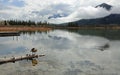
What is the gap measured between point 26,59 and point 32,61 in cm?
200

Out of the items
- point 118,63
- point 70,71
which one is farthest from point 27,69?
point 118,63

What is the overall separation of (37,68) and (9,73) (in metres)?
5.24

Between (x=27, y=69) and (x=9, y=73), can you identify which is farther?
(x=27, y=69)

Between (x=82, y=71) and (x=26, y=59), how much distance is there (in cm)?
1279

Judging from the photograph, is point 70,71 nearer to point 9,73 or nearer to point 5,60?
point 9,73

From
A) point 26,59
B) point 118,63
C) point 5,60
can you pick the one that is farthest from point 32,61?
point 118,63

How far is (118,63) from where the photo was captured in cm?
4353

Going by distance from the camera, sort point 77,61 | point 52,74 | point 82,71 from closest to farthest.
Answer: point 52,74 < point 82,71 < point 77,61

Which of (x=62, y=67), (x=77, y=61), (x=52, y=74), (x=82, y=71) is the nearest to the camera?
(x=52, y=74)

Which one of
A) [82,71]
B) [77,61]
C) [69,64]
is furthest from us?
[77,61]

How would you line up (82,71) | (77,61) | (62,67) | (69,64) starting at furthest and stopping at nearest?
(77,61) → (69,64) → (62,67) → (82,71)

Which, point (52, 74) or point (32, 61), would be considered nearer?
point (52, 74)

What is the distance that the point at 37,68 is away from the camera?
3719 cm

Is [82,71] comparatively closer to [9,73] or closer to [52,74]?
[52,74]
